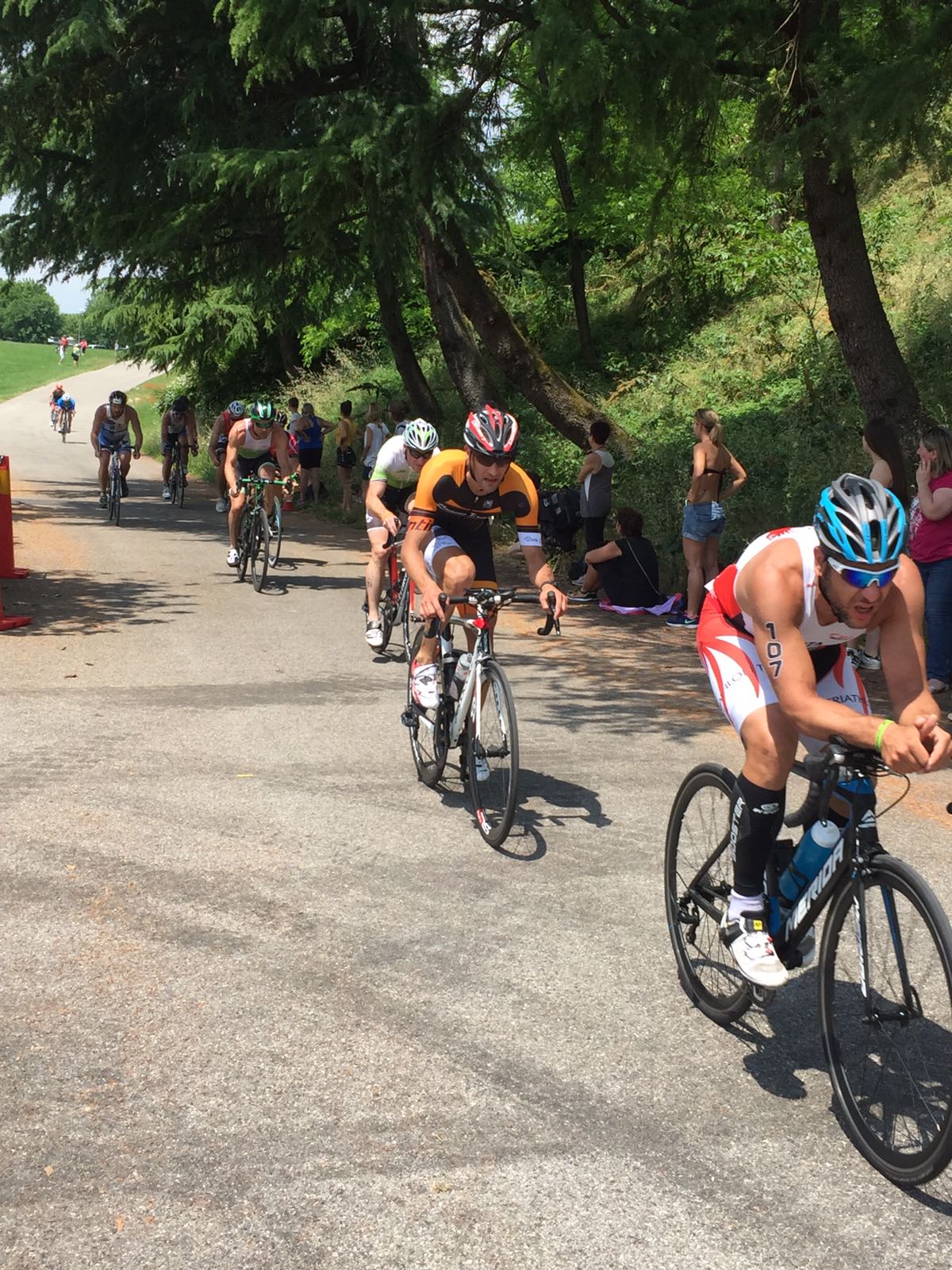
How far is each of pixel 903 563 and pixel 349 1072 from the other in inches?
91.1

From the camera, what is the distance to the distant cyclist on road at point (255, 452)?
15.2 m

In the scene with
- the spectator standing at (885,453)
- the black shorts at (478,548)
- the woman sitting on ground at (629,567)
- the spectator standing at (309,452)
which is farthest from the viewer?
the spectator standing at (309,452)

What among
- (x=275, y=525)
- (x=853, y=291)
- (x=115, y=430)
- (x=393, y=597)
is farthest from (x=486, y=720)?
(x=115, y=430)

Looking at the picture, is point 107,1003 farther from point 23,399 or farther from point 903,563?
point 23,399

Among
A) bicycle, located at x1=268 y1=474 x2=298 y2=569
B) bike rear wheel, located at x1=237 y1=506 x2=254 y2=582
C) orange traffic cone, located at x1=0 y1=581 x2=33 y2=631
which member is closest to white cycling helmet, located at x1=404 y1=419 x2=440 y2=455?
orange traffic cone, located at x1=0 y1=581 x2=33 y2=631

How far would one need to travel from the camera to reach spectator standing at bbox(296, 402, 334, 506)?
25719mm

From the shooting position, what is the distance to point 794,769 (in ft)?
14.2

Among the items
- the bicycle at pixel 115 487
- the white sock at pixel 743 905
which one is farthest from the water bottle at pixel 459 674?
the bicycle at pixel 115 487

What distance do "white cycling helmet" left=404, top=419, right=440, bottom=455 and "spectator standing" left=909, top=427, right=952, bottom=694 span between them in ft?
11.9

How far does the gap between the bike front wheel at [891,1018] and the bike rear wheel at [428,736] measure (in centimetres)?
367

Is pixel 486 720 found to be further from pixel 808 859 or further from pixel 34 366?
pixel 34 366

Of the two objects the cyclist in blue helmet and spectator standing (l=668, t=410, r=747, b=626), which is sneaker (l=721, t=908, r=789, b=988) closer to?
the cyclist in blue helmet

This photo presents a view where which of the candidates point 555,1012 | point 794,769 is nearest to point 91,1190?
point 555,1012

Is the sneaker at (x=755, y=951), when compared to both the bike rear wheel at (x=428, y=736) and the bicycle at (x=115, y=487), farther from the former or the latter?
the bicycle at (x=115, y=487)
